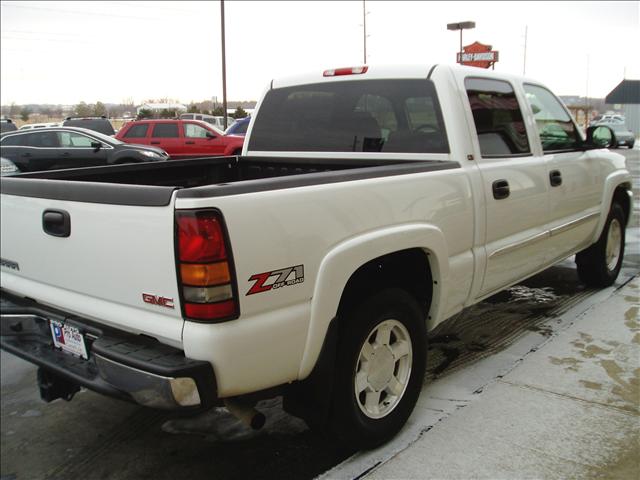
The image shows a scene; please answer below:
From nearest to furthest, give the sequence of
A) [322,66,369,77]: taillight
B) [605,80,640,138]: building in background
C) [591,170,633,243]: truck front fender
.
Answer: [322,66,369,77]: taillight
[591,170,633,243]: truck front fender
[605,80,640,138]: building in background

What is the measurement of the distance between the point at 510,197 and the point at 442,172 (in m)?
0.76

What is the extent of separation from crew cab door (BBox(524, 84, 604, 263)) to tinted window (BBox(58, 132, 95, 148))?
1189 centimetres

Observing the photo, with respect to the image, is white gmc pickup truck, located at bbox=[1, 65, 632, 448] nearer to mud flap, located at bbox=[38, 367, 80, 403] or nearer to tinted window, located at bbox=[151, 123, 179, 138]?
mud flap, located at bbox=[38, 367, 80, 403]

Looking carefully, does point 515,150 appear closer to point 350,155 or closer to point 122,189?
point 350,155

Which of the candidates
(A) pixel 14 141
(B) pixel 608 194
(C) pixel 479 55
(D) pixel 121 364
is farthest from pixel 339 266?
(A) pixel 14 141

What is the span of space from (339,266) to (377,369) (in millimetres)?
673

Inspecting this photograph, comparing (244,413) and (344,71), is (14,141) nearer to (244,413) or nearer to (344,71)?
(344,71)

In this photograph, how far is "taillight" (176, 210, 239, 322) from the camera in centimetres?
213

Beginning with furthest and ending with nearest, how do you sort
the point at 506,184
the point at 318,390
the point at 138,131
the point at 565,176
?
the point at 138,131, the point at 565,176, the point at 506,184, the point at 318,390

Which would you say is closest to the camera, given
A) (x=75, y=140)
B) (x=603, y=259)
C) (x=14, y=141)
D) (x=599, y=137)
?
(x=599, y=137)

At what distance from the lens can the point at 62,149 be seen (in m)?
14.2

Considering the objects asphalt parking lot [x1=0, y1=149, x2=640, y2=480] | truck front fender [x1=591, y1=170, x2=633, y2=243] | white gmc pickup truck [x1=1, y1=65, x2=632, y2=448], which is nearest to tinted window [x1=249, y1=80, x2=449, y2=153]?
white gmc pickup truck [x1=1, y1=65, x2=632, y2=448]

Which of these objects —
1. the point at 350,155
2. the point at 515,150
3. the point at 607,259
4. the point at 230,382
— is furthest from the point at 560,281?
the point at 230,382

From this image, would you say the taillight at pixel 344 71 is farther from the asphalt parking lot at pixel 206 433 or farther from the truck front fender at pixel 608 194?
the truck front fender at pixel 608 194
